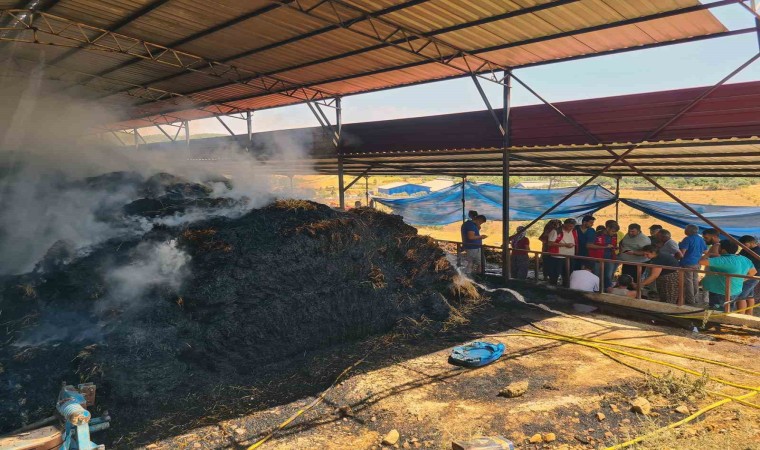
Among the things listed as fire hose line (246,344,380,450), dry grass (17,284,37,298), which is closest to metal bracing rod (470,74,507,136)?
fire hose line (246,344,380,450)

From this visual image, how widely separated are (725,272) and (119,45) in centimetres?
1310

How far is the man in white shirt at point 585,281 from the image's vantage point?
9.31 m

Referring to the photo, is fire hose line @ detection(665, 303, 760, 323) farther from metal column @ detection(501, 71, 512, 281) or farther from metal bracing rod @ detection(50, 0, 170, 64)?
metal bracing rod @ detection(50, 0, 170, 64)

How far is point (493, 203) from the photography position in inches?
623

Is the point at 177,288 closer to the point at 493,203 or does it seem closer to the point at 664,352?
the point at 664,352

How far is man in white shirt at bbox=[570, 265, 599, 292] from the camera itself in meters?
9.31

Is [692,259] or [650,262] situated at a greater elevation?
[692,259]

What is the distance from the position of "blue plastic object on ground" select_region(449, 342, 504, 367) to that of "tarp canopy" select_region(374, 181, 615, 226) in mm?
7392

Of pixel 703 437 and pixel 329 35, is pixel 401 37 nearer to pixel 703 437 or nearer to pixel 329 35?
pixel 329 35

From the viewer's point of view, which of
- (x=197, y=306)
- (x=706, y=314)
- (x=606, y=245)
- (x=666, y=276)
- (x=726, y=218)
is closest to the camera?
(x=197, y=306)

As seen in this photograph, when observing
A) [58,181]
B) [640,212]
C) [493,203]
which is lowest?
[640,212]

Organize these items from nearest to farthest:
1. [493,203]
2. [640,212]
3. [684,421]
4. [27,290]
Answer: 1. [684,421]
2. [27,290]
3. [493,203]
4. [640,212]

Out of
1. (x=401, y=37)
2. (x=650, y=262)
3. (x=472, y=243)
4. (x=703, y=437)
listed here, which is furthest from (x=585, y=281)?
(x=401, y=37)

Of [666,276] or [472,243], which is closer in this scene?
[666,276]
